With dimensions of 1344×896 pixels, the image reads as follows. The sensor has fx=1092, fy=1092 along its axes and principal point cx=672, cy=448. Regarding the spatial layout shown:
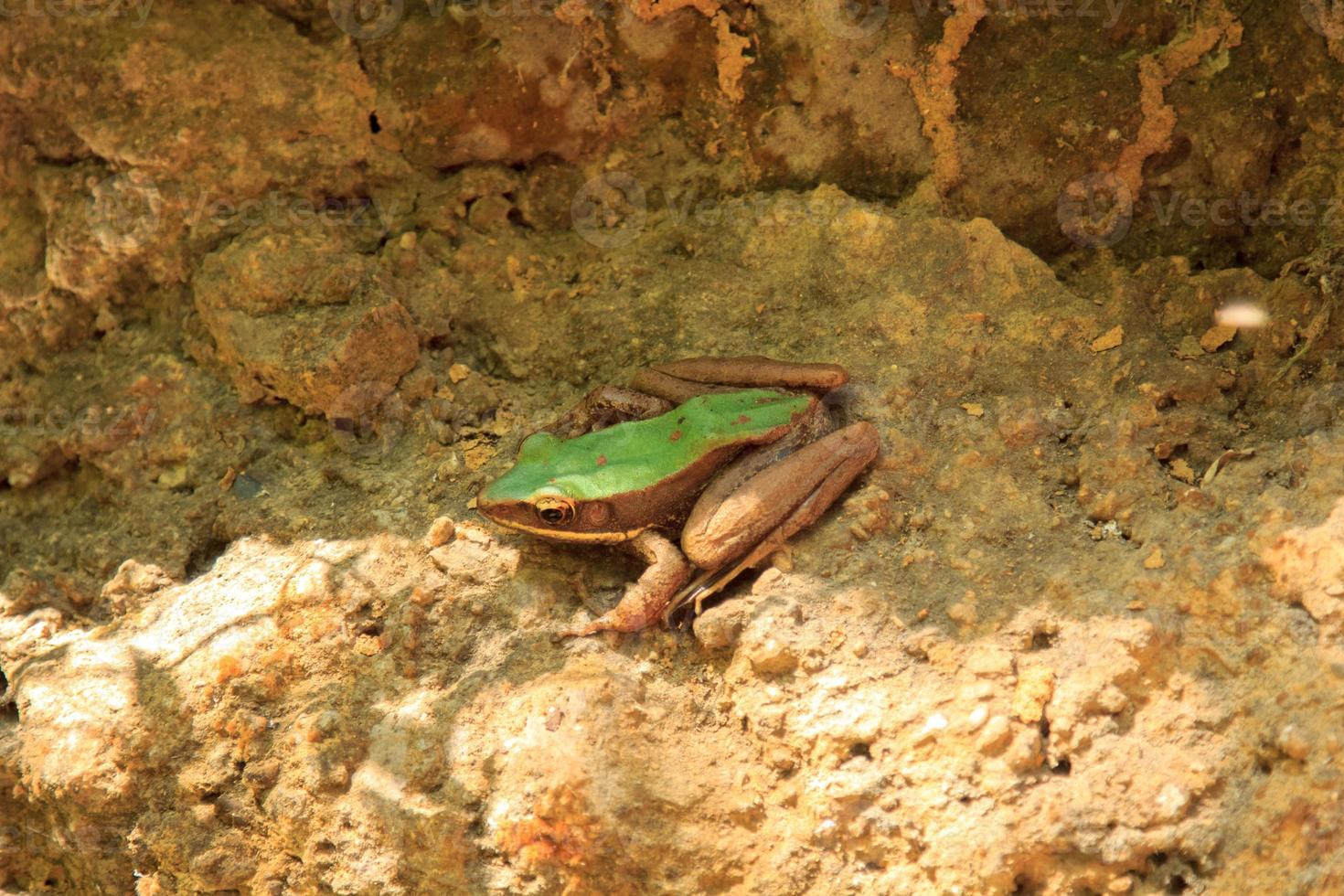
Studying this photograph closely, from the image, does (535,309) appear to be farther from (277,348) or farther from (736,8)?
(736,8)

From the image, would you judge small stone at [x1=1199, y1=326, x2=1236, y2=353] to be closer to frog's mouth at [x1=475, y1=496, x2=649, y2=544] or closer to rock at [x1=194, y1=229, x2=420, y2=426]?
frog's mouth at [x1=475, y1=496, x2=649, y2=544]

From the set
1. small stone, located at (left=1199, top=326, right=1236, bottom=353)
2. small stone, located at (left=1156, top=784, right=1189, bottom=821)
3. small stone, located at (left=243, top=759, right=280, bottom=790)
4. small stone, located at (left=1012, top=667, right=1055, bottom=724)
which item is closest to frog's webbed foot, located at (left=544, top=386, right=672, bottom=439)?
small stone, located at (left=243, top=759, right=280, bottom=790)

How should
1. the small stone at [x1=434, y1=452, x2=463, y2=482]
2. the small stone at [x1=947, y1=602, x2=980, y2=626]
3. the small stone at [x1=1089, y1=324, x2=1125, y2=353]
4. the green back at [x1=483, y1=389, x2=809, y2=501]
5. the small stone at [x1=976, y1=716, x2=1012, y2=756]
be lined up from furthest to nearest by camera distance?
the small stone at [x1=434, y1=452, x2=463, y2=482] < the small stone at [x1=1089, y1=324, x2=1125, y2=353] < the green back at [x1=483, y1=389, x2=809, y2=501] < the small stone at [x1=947, y1=602, x2=980, y2=626] < the small stone at [x1=976, y1=716, x2=1012, y2=756]

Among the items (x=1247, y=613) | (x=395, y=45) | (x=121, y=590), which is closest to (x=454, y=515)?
(x=121, y=590)

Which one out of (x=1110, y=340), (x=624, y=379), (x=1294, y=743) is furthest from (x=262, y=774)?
(x=1110, y=340)

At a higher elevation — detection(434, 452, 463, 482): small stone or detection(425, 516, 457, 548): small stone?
detection(434, 452, 463, 482): small stone

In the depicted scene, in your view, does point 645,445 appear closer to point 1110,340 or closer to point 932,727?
point 932,727

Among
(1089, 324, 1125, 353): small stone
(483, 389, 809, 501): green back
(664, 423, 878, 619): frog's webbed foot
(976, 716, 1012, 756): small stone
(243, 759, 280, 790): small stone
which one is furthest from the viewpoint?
(1089, 324, 1125, 353): small stone
